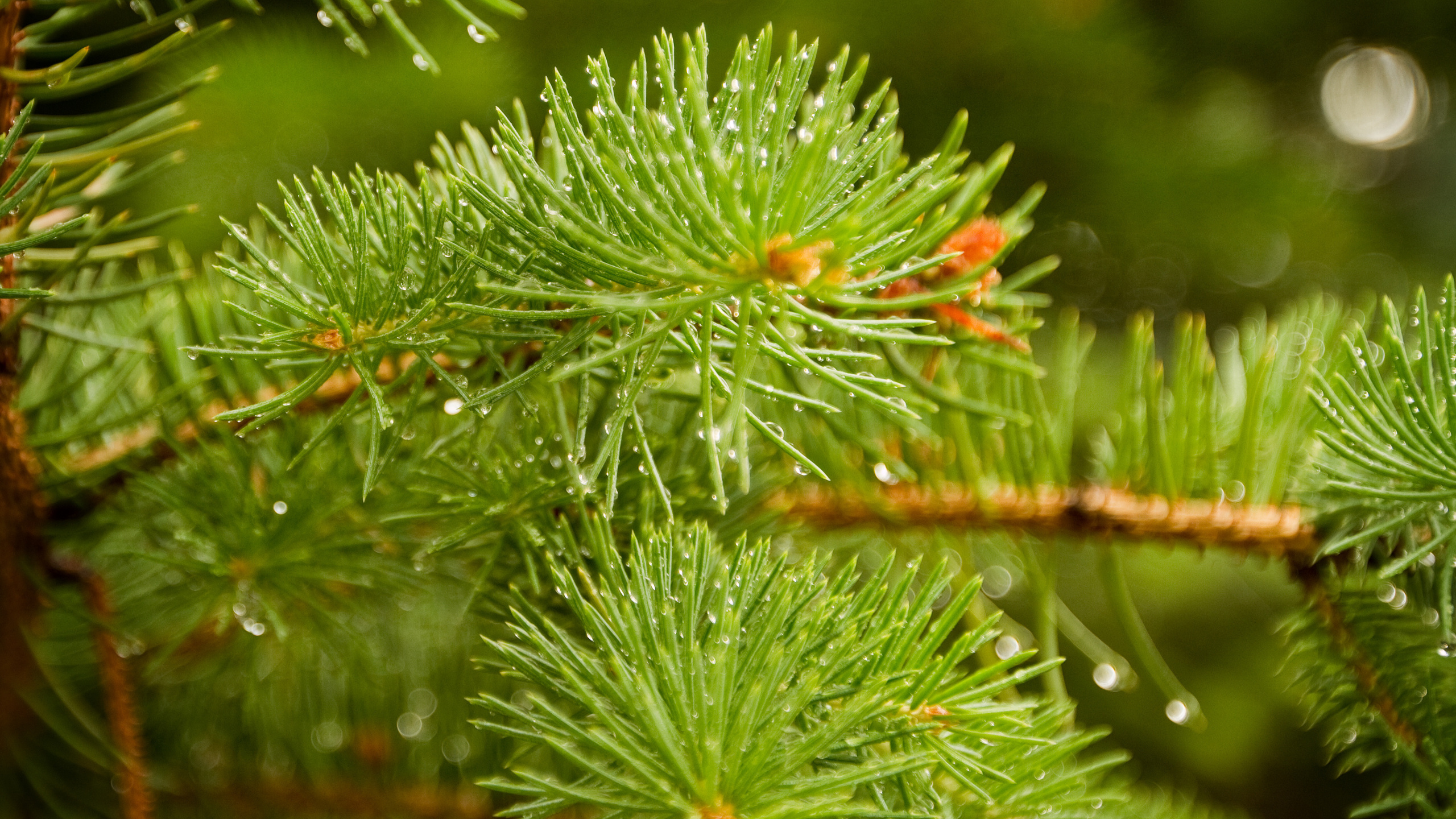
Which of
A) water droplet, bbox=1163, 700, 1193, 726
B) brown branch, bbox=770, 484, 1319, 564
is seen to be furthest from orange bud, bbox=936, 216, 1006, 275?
water droplet, bbox=1163, 700, 1193, 726

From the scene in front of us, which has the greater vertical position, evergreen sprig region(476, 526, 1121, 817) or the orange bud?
the orange bud

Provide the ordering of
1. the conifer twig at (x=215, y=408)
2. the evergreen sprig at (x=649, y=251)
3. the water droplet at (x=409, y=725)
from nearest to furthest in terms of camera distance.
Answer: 1. the evergreen sprig at (x=649, y=251)
2. the conifer twig at (x=215, y=408)
3. the water droplet at (x=409, y=725)

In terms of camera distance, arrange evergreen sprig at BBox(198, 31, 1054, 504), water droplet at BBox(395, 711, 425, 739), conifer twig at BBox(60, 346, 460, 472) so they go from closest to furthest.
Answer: evergreen sprig at BBox(198, 31, 1054, 504) < conifer twig at BBox(60, 346, 460, 472) < water droplet at BBox(395, 711, 425, 739)

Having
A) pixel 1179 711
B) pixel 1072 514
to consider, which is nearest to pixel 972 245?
pixel 1072 514

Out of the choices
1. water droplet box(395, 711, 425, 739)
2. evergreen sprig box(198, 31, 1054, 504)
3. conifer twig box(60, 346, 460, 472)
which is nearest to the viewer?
evergreen sprig box(198, 31, 1054, 504)

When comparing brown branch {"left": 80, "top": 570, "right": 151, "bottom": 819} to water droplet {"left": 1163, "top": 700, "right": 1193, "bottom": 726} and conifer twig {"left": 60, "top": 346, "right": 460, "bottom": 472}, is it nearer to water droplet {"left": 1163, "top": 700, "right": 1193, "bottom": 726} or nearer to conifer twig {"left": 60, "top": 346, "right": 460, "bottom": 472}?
conifer twig {"left": 60, "top": 346, "right": 460, "bottom": 472}

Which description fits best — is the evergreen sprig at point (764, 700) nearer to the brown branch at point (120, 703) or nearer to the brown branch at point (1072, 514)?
the brown branch at point (1072, 514)

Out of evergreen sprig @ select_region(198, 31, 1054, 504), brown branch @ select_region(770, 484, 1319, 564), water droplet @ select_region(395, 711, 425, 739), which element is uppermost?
evergreen sprig @ select_region(198, 31, 1054, 504)

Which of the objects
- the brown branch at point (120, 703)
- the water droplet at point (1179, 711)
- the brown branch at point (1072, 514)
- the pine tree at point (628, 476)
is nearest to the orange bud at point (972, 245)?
the pine tree at point (628, 476)
